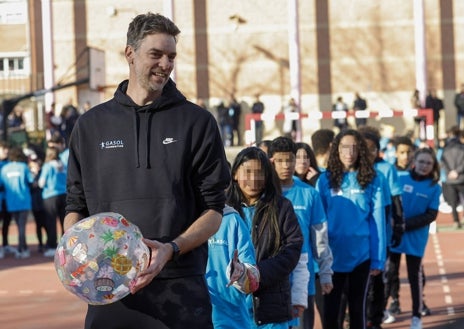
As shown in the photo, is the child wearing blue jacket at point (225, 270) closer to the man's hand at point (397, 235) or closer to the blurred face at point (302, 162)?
the blurred face at point (302, 162)

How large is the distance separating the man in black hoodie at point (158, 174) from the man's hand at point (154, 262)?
0.08 m

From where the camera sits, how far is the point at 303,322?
861cm

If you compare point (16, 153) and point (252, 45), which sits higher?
point (252, 45)

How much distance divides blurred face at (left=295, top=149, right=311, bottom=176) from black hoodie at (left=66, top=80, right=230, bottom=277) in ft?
18.4

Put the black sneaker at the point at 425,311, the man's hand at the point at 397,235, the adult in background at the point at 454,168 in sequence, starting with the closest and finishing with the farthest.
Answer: the man's hand at the point at 397,235
the black sneaker at the point at 425,311
the adult in background at the point at 454,168

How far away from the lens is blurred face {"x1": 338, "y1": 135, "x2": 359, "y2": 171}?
9.71m

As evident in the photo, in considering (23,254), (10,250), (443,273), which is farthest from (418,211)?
(10,250)

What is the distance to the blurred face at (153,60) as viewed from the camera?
454 centimetres

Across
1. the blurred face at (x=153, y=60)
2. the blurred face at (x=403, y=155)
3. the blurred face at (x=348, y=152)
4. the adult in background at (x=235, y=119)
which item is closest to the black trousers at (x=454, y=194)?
the blurred face at (x=403, y=155)

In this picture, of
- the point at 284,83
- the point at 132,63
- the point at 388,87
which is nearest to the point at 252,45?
the point at 284,83

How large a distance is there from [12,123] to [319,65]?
14547 mm

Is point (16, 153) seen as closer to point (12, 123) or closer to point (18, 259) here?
point (18, 259)

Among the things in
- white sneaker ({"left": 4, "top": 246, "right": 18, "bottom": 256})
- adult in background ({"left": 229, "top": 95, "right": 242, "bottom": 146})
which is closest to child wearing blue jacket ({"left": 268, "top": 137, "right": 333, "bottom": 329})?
white sneaker ({"left": 4, "top": 246, "right": 18, "bottom": 256})

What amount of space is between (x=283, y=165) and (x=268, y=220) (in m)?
1.25
